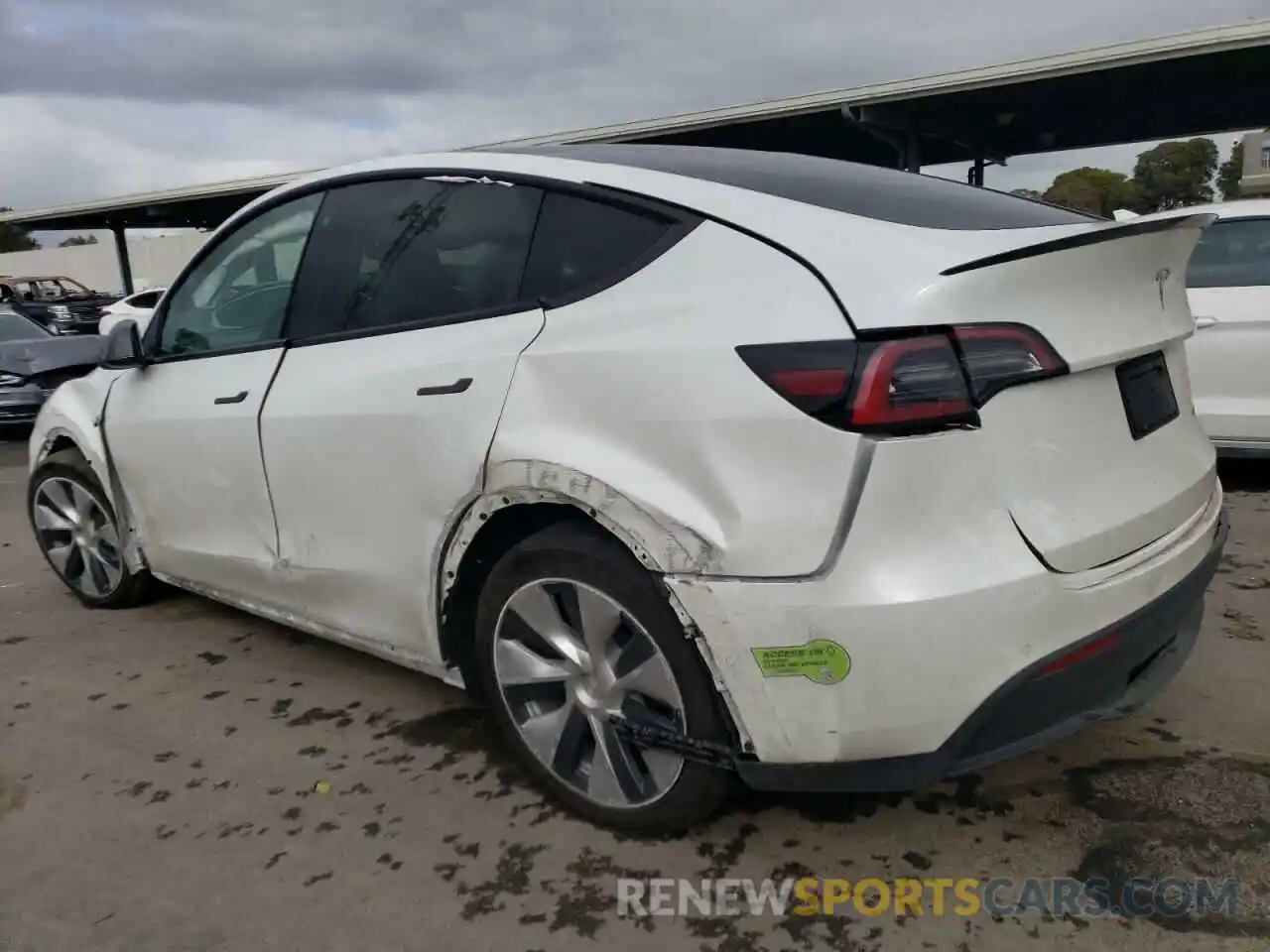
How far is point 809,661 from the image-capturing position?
198cm

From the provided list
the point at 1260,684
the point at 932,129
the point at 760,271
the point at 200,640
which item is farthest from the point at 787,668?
the point at 932,129

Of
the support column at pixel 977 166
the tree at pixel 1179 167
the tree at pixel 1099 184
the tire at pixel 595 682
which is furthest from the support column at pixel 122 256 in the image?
the tree at pixel 1179 167

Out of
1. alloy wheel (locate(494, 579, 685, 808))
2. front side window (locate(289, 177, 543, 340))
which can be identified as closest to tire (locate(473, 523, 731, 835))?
alloy wheel (locate(494, 579, 685, 808))

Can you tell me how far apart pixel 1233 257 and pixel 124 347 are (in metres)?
5.26

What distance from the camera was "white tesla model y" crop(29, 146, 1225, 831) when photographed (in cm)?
194

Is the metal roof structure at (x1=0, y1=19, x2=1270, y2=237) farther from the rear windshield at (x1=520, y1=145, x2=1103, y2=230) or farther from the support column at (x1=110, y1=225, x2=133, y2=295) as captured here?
the support column at (x1=110, y1=225, x2=133, y2=295)

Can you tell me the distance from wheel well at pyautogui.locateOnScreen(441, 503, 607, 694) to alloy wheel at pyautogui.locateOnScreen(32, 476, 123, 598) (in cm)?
215

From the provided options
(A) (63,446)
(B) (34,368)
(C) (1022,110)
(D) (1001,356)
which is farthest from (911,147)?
(D) (1001,356)

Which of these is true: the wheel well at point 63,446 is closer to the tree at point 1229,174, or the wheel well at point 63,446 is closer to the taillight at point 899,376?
the taillight at point 899,376

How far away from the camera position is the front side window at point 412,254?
8.66 feet

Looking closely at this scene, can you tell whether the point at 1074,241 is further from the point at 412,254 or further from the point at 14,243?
the point at 14,243

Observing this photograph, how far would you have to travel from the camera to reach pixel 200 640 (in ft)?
13.3

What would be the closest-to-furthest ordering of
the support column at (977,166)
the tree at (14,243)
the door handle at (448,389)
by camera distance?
the door handle at (448,389)
the support column at (977,166)
the tree at (14,243)

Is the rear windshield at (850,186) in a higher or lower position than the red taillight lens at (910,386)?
higher
